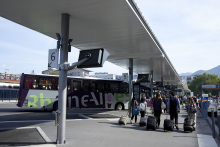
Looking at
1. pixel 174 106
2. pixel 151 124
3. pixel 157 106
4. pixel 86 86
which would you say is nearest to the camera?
pixel 151 124

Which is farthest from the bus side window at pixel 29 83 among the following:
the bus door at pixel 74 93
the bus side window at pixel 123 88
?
the bus side window at pixel 123 88

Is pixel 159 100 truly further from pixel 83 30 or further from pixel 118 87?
pixel 118 87

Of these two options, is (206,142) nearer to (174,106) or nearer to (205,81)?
(174,106)

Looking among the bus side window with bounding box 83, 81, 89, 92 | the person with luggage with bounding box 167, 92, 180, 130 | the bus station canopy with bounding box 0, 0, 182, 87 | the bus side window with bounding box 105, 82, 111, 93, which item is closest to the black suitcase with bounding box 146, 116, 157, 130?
the person with luggage with bounding box 167, 92, 180, 130

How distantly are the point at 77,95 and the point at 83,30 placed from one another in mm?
10118

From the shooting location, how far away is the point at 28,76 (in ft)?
57.3

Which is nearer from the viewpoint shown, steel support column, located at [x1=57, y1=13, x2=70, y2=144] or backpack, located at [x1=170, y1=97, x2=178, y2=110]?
steel support column, located at [x1=57, y1=13, x2=70, y2=144]

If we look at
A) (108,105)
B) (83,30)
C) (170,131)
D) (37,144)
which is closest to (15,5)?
(83,30)

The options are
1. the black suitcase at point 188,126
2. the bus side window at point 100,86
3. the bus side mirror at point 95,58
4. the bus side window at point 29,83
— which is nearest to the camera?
the bus side mirror at point 95,58

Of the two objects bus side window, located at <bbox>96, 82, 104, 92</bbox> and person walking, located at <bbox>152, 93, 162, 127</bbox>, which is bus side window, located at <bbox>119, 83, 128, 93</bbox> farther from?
person walking, located at <bbox>152, 93, 162, 127</bbox>

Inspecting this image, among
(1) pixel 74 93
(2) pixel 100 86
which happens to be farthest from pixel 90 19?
(2) pixel 100 86

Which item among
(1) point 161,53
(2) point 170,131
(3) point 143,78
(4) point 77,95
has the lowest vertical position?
(2) point 170,131

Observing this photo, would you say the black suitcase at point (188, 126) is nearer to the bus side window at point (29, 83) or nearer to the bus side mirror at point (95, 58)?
the bus side mirror at point (95, 58)

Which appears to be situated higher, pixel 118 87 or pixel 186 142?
pixel 118 87
